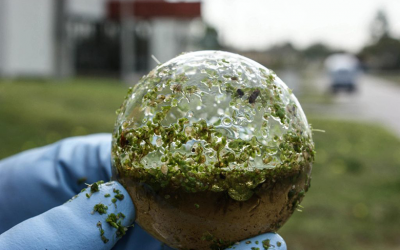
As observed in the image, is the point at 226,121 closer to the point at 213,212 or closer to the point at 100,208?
the point at 213,212

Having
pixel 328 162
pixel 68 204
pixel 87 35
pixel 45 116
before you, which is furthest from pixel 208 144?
pixel 87 35

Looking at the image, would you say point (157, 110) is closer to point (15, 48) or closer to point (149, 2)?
point (15, 48)

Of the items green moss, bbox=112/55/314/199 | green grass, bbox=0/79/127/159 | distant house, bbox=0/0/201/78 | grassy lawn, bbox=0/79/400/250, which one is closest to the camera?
green moss, bbox=112/55/314/199

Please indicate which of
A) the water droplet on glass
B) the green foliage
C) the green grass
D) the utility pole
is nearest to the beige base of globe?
the water droplet on glass

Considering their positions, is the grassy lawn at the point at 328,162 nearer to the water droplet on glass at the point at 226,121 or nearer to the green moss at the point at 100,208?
the green moss at the point at 100,208

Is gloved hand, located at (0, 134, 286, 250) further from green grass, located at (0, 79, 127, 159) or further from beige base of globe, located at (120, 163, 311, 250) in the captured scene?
green grass, located at (0, 79, 127, 159)

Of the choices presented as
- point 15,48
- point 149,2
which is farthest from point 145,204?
point 149,2

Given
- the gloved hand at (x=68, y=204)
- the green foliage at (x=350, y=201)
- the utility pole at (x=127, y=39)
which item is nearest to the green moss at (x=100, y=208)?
the gloved hand at (x=68, y=204)
